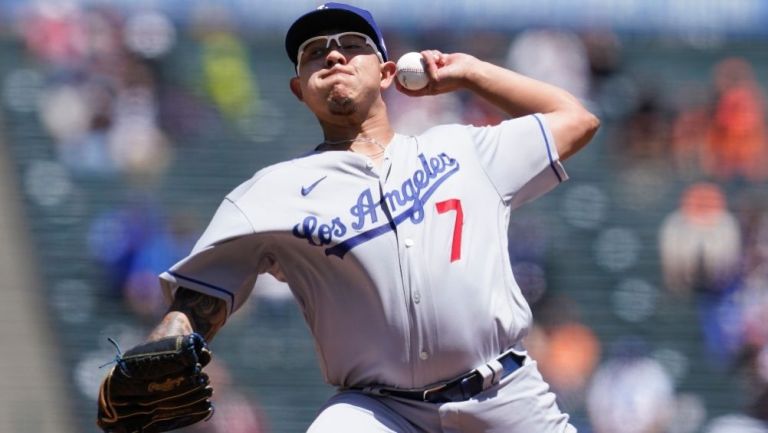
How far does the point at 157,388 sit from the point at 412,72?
0.99 m

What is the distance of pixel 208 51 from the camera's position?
785cm

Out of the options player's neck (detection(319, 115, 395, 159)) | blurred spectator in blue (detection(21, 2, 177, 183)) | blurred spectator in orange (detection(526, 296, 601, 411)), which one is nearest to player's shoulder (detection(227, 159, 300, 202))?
player's neck (detection(319, 115, 395, 159))

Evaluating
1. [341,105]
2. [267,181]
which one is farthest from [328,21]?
[267,181]

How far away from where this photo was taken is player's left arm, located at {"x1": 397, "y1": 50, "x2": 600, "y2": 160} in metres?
3.18

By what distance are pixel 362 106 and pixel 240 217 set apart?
1.51 feet

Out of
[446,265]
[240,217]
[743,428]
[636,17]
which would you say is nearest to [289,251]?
[240,217]

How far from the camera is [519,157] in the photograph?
122 inches

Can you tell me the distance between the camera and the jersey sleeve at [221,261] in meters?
2.90

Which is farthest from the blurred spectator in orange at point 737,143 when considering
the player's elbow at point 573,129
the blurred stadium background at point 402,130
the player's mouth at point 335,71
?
the player's mouth at point 335,71

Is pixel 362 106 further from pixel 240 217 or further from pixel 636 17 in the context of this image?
pixel 636 17

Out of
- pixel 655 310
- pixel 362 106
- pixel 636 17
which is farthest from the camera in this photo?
pixel 636 17

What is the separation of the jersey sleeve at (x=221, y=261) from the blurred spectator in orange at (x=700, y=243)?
16.1 feet

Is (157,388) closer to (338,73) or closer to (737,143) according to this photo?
(338,73)

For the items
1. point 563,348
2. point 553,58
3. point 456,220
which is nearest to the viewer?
point 456,220
